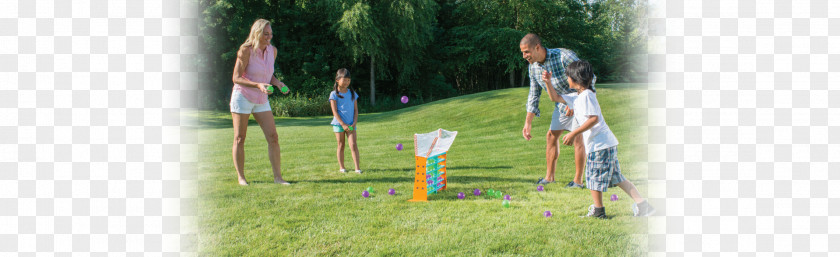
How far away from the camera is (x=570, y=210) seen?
3939 mm

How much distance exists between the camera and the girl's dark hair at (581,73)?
3.64 metres

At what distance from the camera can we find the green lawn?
2.95 m

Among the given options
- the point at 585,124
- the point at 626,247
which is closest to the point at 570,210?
the point at 585,124

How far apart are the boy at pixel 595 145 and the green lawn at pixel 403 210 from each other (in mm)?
181

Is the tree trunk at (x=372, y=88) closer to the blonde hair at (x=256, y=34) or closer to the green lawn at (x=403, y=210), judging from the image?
the green lawn at (x=403, y=210)

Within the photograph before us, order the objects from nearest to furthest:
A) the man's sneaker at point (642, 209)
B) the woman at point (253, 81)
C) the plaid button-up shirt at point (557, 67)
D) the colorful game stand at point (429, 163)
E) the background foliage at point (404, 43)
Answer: the man's sneaker at point (642, 209), the colorful game stand at point (429, 163), the woman at point (253, 81), the plaid button-up shirt at point (557, 67), the background foliage at point (404, 43)

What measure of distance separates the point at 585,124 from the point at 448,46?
893 inches

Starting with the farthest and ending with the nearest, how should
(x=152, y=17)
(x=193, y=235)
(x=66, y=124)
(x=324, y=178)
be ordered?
(x=324, y=178), (x=193, y=235), (x=152, y=17), (x=66, y=124)

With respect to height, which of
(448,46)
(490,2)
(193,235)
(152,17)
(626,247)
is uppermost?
(490,2)

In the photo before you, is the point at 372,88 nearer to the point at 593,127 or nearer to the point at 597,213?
the point at 593,127

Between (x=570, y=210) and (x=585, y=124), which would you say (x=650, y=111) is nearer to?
(x=585, y=124)

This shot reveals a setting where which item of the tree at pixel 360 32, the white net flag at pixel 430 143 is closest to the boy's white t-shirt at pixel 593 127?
the white net flag at pixel 430 143

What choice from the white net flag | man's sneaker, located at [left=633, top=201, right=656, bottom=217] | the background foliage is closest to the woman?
the white net flag

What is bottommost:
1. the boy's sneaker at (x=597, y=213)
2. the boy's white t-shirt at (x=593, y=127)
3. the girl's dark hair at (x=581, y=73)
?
the boy's sneaker at (x=597, y=213)
